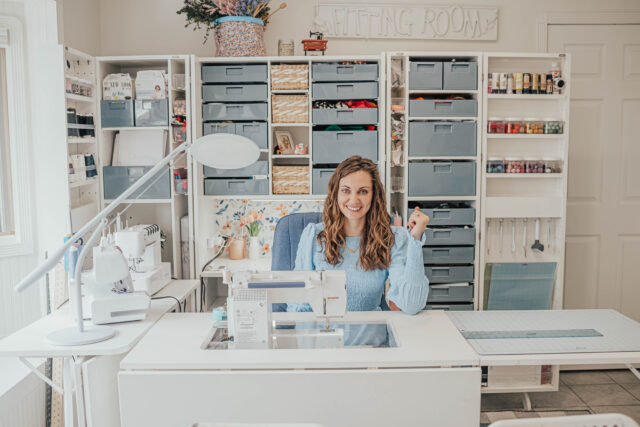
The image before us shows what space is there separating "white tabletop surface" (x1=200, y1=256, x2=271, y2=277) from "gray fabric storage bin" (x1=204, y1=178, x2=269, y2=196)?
43 cm

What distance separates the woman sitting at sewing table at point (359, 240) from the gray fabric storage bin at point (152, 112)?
139 centimetres

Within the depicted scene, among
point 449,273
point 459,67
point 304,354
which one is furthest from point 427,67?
point 304,354

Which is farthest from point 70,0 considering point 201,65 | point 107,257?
point 107,257

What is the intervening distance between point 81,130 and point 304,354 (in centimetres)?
205

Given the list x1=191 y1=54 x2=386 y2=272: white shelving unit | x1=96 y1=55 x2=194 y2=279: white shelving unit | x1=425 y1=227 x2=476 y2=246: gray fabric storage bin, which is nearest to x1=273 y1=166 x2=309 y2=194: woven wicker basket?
x1=191 y1=54 x2=386 y2=272: white shelving unit

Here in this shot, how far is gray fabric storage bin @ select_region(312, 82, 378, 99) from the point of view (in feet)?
11.1

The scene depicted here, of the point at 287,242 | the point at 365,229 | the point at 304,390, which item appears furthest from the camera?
the point at 287,242

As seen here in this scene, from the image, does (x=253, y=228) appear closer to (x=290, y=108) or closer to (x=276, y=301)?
(x=290, y=108)

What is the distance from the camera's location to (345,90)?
339 centimetres

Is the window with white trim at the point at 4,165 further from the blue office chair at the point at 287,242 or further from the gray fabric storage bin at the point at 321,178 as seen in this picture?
the gray fabric storage bin at the point at 321,178

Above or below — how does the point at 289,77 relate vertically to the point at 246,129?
above

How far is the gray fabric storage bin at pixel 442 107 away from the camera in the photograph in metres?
3.36

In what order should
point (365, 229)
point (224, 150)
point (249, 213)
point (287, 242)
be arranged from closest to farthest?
point (224, 150)
point (365, 229)
point (287, 242)
point (249, 213)

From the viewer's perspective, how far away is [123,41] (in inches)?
145
